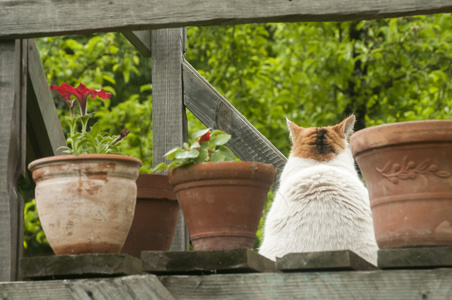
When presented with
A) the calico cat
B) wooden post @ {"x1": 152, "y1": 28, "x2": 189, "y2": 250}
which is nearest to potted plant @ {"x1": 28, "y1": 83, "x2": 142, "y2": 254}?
the calico cat

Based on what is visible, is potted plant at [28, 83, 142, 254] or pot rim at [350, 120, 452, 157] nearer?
pot rim at [350, 120, 452, 157]

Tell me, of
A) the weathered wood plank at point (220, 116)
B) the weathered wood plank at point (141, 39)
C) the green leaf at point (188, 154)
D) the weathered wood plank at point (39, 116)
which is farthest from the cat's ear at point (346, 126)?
the green leaf at point (188, 154)

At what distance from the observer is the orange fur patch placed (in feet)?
10.8

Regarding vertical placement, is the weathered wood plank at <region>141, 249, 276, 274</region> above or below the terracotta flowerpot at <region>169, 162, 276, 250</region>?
below

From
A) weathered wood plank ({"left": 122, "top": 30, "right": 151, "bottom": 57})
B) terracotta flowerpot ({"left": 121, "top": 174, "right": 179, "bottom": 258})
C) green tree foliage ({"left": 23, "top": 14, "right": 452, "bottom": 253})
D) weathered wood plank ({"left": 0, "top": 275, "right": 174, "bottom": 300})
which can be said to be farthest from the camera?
green tree foliage ({"left": 23, "top": 14, "right": 452, "bottom": 253})

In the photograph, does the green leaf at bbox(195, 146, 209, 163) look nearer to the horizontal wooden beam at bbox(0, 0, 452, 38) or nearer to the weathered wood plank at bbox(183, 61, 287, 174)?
the horizontal wooden beam at bbox(0, 0, 452, 38)

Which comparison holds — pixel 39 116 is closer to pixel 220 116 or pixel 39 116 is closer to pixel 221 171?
pixel 220 116

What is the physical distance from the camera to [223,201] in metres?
2.02

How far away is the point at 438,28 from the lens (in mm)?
7363

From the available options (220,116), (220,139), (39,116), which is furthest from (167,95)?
(220,139)

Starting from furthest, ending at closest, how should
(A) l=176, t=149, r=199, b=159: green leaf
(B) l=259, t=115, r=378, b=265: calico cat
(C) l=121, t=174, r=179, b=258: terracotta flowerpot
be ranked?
(B) l=259, t=115, r=378, b=265: calico cat, (C) l=121, t=174, r=179, b=258: terracotta flowerpot, (A) l=176, t=149, r=199, b=159: green leaf

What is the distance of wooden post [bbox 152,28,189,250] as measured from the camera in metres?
3.21

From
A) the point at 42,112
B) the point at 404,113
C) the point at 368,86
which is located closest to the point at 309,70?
the point at 368,86

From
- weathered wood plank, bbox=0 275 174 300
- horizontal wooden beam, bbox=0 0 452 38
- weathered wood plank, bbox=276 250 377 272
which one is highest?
horizontal wooden beam, bbox=0 0 452 38
